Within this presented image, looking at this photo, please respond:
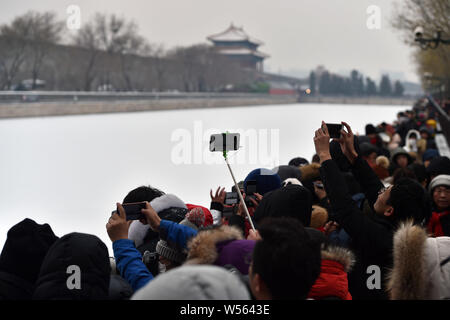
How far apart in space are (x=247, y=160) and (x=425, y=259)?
44.0 feet

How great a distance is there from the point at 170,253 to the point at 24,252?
0.47 meters

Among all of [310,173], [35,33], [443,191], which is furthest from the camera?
[35,33]

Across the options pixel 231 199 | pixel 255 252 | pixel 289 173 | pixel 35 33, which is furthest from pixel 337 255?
pixel 35 33

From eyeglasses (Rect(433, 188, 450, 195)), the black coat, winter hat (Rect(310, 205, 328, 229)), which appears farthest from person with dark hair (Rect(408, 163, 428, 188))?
the black coat

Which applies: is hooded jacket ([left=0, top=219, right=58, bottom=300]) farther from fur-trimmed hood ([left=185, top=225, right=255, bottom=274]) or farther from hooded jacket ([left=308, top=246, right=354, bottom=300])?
hooded jacket ([left=308, top=246, right=354, bottom=300])

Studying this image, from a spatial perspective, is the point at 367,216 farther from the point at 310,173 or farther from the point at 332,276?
the point at 310,173

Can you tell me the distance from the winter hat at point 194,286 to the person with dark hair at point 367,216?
108 centimetres

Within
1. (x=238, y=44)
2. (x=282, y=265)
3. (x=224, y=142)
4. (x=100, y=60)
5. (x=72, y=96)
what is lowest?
(x=282, y=265)

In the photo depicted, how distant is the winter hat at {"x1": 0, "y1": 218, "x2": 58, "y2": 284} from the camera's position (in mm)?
1807

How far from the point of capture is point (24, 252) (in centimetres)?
183

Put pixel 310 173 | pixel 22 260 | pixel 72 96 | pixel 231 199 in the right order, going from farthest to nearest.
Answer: pixel 72 96 < pixel 310 173 < pixel 231 199 < pixel 22 260

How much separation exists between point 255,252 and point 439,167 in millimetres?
3227

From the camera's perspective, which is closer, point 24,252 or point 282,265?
point 282,265

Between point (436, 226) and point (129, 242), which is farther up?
point (129, 242)
